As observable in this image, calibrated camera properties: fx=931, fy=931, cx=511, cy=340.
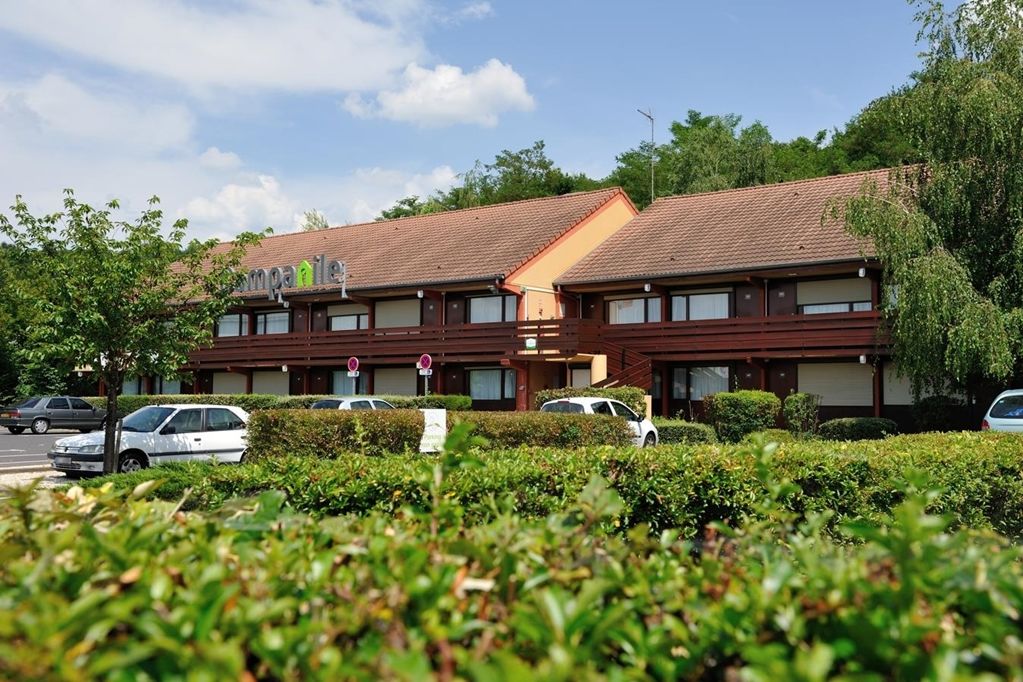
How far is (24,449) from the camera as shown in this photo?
2884 centimetres

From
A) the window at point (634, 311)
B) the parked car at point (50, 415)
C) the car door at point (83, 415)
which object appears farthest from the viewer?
the car door at point (83, 415)

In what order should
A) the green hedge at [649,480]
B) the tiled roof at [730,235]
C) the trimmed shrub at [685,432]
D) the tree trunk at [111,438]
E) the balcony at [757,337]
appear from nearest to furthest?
the green hedge at [649,480], the tree trunk at [111,438], the trimmed shrub at [685,432], the balcony at [757,337], the tiled roof at [730,235]

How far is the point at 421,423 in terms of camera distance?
14.9 meters

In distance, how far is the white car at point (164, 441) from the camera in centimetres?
1791

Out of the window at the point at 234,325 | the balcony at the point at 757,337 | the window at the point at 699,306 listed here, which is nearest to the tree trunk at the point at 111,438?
the balcony at the point at 757,337

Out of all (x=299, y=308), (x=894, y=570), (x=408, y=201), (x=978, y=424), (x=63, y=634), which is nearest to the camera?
(x=63, y=634)

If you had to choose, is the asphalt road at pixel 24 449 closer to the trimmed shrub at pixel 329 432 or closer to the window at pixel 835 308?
the trimmed shrub at pixel 329 432

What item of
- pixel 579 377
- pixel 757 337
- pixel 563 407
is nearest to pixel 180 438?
pixel 563 407

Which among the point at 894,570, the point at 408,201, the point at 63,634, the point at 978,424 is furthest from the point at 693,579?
the point at 408,201

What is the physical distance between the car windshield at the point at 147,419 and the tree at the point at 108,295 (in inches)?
66.2

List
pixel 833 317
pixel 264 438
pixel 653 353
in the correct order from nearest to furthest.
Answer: pixel 264 438
pixel 833 317
pixel 653 353

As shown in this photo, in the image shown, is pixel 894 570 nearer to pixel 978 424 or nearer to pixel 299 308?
pixel 978 424

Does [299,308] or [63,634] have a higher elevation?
[299,308]

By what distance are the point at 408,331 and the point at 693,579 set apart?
32.8 meters
